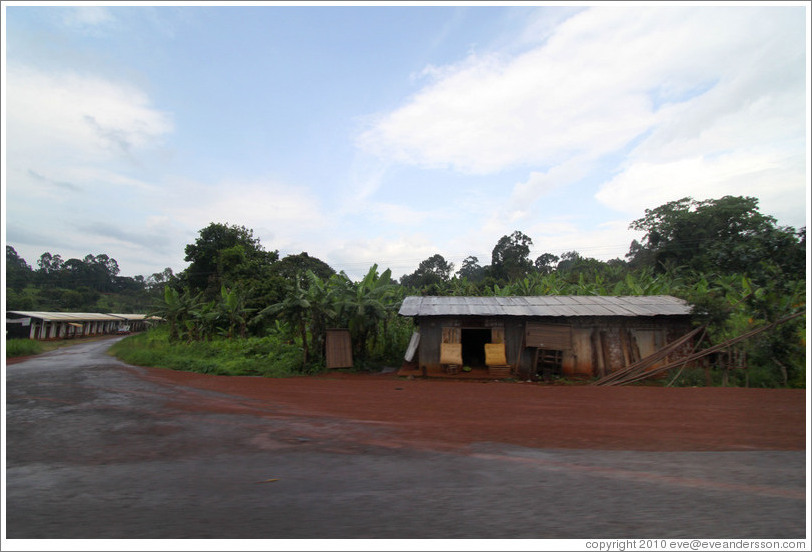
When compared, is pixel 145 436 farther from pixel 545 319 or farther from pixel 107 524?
pixel 545 319

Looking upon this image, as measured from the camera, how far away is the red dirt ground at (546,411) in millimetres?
5629

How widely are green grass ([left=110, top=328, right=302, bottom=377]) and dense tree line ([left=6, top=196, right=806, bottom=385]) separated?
2.67 feet

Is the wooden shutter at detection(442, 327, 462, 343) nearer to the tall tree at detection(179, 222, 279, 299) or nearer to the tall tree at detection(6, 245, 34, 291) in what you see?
the tall tree at detection(179, 222, 279, 299)

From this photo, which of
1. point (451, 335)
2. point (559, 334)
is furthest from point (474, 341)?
point (559, 334)

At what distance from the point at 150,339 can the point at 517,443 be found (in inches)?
959

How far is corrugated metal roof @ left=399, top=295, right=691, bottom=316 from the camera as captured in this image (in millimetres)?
12727

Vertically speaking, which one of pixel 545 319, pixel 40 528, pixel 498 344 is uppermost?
pixel 545 319

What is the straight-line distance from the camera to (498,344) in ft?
A: 43.4

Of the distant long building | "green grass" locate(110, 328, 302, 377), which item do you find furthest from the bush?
the distant long building

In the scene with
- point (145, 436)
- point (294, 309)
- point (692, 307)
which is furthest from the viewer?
point (294, 309)

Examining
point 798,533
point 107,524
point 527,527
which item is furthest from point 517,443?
point 107,524

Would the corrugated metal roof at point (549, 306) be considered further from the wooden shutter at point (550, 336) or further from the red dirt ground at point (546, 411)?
the red dirt ground at point (546, 411)

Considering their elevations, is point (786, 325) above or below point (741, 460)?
above

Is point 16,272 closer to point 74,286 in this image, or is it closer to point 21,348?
point 74,286
